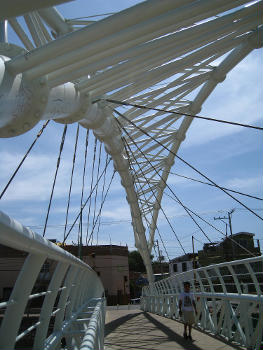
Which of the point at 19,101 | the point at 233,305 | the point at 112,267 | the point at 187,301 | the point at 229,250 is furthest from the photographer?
the point at 112,267

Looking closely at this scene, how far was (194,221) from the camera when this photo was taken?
12328mm

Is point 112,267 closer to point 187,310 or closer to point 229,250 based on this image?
point 229,250

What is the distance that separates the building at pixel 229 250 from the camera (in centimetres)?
3484

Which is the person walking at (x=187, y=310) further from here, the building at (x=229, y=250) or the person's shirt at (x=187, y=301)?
the building at (x=229, y=250)

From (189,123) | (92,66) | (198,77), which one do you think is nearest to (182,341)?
(92,66)

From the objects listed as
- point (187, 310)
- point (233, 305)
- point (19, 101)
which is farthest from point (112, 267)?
point (19, 101)

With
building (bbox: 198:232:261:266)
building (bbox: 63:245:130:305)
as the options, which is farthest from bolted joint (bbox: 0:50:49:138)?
building (bbox: 63:245:130:305)

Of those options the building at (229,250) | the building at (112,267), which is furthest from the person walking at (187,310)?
the building at (112,267)

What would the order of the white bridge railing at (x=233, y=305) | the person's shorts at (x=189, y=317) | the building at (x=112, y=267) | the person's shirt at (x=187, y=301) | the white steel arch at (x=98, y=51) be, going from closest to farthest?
the white steel arch at (x=98, y=51), the white bridge railing at (x=233, y=305), the person's shorts at (x=189, y=317), the person's shirt at (x=187, y=301), the building at (x=112, y=267)

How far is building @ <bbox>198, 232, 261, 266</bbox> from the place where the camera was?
34.8 meters

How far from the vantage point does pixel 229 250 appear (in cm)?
3700

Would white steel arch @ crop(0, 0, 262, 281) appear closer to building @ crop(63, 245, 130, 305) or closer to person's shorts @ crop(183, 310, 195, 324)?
person's shorts @ crop(183, 310, 195, 324)

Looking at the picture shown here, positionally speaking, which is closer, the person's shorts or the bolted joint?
the bolted joint

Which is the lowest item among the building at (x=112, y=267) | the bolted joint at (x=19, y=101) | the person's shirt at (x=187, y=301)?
the person's shirt at (x=187, y=301)
